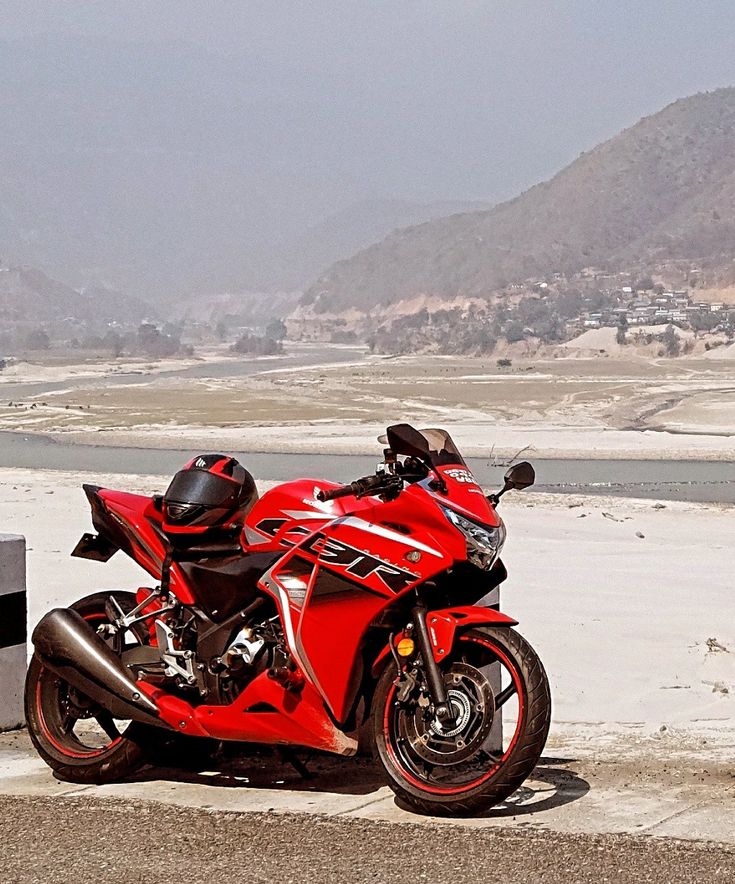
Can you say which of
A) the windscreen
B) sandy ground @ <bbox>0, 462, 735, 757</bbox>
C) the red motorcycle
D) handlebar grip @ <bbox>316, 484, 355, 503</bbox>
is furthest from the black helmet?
sandy ground @ <bbox>0, 462, 735, 757</bbox>

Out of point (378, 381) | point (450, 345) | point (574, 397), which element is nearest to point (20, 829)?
point (574, 397)

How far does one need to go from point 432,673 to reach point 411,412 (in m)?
41.4

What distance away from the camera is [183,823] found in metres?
4.89

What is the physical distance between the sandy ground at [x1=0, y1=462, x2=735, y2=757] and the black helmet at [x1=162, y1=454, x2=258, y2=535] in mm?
2111

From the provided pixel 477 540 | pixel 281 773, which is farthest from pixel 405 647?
pixel 281 773

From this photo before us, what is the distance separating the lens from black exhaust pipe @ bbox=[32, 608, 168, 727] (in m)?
5.54

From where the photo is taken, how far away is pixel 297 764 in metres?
5.71

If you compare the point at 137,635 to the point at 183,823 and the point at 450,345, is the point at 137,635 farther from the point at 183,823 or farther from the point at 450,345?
the point at 450,345

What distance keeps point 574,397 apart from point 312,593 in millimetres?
47875

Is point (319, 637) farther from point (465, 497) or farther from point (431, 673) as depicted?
point (465, 497)

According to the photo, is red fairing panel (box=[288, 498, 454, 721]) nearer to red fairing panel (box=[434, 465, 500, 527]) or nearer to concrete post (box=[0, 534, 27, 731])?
red fairing panel (box=[434, 465, 500, 527])

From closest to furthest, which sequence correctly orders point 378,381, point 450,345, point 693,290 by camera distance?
1. point 378,381
2. point 450,345
3. point 693,290

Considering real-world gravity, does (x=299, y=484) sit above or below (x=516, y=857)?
above

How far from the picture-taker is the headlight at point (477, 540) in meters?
4.86
